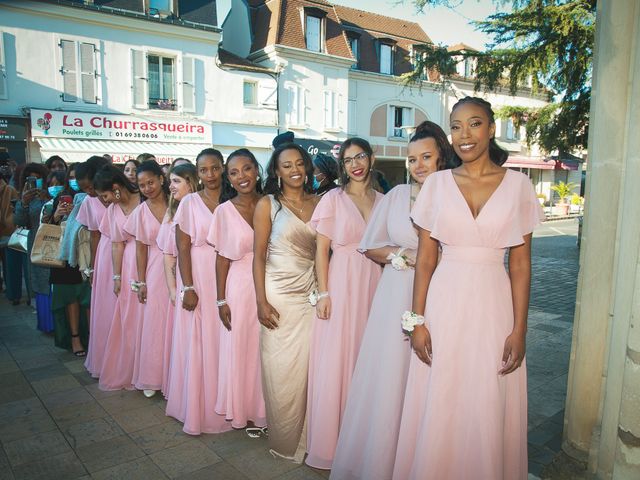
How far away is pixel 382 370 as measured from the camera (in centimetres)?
285

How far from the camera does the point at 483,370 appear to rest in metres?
2.36

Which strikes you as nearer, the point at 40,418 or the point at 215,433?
the point at 215,433

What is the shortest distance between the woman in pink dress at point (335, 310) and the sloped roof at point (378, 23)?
25538 millimetres

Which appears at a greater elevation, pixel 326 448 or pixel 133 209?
pixel 133 209

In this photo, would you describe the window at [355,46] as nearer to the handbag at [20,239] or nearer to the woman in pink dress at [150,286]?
the handbag at [20,239]

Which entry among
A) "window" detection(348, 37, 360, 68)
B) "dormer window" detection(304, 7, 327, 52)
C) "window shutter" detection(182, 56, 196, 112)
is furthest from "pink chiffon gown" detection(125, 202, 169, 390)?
"window" detection(348, 37, 360, 68)

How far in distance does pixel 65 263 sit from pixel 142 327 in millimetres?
1516

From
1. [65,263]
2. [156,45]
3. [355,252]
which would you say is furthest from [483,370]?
[156,45]

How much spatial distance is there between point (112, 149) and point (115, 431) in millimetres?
16532

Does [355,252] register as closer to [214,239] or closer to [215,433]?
[214,239]

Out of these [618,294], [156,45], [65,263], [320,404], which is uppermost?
[156,45]

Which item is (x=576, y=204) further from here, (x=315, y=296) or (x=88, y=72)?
(x=315, y=296)

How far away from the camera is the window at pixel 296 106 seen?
22808 millimetres

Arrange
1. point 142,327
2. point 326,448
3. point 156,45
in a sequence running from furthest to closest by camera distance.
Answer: point 156,45 → point 142,327 → point 326,448
